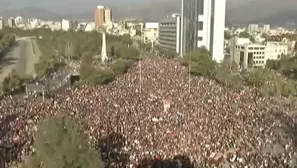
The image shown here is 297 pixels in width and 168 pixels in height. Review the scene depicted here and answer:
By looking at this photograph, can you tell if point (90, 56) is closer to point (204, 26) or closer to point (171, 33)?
point (204, 26)

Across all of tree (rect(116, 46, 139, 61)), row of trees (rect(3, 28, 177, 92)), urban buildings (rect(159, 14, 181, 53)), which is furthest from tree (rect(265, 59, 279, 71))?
urban buildings (rect(159, 14, 181, 53))

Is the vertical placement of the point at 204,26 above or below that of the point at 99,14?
below

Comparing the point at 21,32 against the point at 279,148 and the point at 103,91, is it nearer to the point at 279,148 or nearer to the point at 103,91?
the point at 103,91

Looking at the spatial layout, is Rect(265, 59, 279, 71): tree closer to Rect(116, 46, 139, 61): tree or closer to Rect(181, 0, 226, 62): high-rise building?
Rect(181, 0, 226, 62): high-rise building

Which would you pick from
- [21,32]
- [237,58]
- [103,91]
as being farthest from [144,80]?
[21,32]

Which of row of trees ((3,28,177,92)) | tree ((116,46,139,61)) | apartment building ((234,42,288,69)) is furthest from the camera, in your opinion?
apartment building ((234,42,288,69))

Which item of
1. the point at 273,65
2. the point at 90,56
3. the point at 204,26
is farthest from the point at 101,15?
the point at 90,56

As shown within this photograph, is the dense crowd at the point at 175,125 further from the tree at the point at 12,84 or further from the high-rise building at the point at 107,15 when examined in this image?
the high-rise building at the point at 107,15

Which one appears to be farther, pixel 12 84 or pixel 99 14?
pixel 99 14
